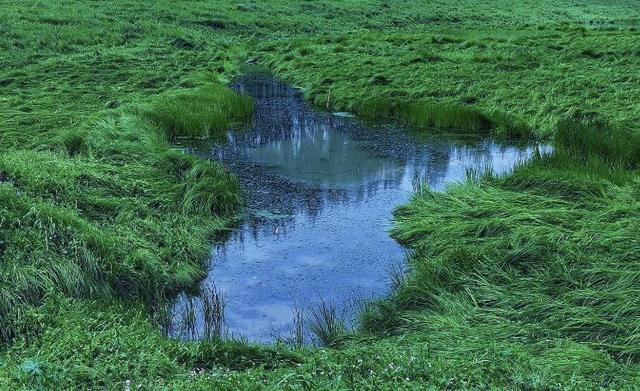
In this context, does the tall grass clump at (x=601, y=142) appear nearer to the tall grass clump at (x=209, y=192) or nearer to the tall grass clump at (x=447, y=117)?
the tall grass clump at (x=447, y=117)

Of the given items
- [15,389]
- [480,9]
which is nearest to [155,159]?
[15,389]

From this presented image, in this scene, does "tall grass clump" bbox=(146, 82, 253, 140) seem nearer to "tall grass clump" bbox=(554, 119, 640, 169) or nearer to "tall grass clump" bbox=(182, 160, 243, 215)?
"tall grass clump" bbox=(182, 160, 243, 215)

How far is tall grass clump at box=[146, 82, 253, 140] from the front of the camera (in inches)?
561

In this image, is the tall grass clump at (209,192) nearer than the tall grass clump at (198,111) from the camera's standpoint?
Yes

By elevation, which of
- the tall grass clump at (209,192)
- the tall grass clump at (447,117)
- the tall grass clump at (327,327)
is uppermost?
the tall grass clump at (447,117)

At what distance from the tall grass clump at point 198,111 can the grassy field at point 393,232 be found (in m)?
0.05

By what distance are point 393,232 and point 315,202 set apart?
1.78 metres

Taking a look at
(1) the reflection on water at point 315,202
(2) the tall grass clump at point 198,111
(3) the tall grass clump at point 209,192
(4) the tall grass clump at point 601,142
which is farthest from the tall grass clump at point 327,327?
(2) the tall grass clump at point 198,111

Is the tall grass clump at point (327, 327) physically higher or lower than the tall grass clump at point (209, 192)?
lower

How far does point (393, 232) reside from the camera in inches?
364

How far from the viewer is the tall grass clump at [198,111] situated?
14250 millimetres

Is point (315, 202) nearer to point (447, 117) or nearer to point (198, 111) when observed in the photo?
point (198, 111)

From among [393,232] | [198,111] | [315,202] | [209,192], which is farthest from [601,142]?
[198,111]

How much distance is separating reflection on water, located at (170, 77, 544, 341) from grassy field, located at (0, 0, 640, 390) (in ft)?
1.59
